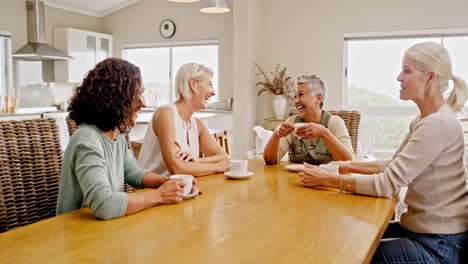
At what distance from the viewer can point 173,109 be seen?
2221 millimetres

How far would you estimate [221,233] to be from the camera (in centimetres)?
112

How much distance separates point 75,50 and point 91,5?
907mm

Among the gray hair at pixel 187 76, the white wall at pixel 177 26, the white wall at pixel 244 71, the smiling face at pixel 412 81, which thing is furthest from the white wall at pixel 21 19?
the smiling face at pixel 412 81

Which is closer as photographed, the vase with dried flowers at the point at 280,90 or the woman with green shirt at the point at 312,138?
the woman with green shirt at the point at 312,138

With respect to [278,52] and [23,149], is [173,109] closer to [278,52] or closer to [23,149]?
[23,149]

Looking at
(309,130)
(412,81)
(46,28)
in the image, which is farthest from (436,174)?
(46,28)

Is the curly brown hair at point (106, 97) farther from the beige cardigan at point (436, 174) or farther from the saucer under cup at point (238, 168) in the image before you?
the beige cardigan at point (436, 174)

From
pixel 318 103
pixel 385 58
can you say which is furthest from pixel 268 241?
pixel 385 58

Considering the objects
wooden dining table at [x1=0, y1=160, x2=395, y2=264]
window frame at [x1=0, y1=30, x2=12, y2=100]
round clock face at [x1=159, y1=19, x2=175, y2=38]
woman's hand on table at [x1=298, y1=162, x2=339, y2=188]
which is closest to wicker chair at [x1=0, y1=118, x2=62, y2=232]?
wooden dining table at [x1=0, y1=160, x2=395, y2=264]

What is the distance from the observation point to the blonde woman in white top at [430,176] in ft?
4.69

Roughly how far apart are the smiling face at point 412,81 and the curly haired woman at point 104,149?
3.15 feet

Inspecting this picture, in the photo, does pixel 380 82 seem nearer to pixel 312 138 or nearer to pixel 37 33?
pixel 312 138

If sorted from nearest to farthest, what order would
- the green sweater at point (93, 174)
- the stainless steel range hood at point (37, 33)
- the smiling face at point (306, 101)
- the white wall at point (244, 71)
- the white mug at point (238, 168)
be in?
1. the green sweater at point (93, 174)
2. the white mug at point (238, 168)
3. the smiling face at point (306, 101)
4. the white wall at point (244, 71)
5. the stainless steel range hood at point (37, 33)

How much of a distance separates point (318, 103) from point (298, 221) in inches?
54.8
